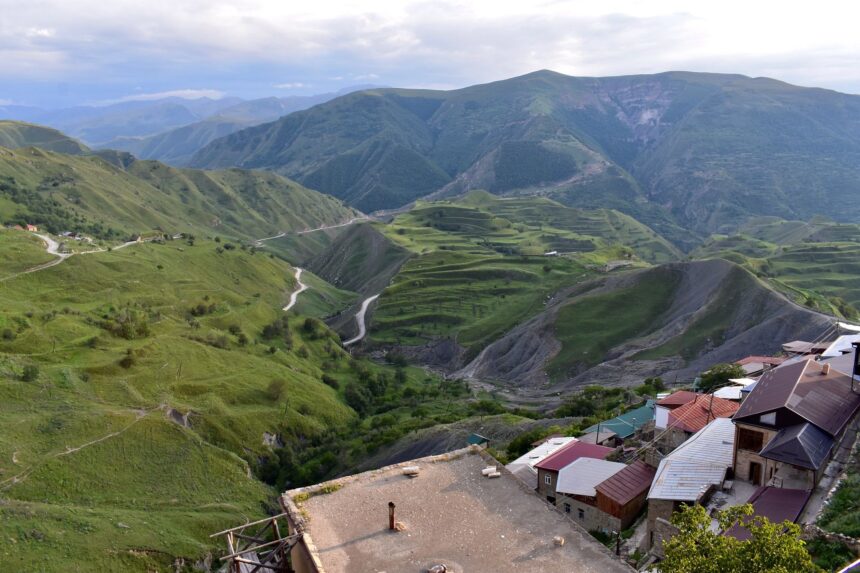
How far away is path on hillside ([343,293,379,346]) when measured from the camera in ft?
528

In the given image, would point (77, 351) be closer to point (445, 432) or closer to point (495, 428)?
point (445, 432)

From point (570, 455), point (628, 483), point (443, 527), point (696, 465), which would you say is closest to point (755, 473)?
point (696, 465)

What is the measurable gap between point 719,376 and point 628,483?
34.3 m

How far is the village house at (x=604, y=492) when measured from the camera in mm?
36875

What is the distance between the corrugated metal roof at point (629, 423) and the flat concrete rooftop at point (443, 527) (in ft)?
111

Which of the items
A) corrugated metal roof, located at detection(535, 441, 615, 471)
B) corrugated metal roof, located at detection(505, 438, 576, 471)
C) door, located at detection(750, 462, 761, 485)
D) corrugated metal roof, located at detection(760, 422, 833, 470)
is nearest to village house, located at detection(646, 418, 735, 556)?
door, located at detection(750, 462, 761, 485)

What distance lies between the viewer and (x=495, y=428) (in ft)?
253

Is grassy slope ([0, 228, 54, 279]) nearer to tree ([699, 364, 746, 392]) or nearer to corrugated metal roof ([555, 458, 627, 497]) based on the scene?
corrugated metal roof ([555, 458, 627, 497])

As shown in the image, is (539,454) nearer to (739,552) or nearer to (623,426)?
(623,426)

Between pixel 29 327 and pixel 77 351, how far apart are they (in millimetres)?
9821

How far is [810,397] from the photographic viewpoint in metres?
34.9

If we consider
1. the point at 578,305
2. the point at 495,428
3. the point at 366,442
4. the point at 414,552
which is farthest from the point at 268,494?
the point at 578,305

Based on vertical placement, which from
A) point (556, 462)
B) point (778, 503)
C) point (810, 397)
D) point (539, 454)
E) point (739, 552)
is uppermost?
point (739, 552)

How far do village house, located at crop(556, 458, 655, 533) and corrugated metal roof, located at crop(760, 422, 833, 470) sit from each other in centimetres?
831
